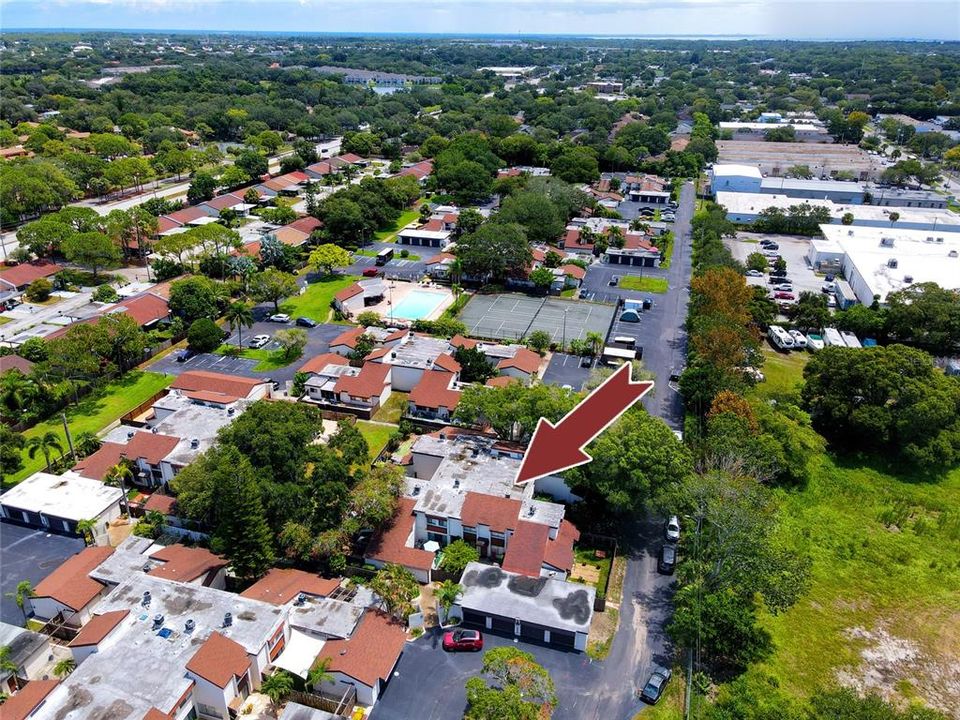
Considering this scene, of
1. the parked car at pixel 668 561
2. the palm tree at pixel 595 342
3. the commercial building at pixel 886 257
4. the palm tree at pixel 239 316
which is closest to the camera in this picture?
the parked car at pixel 668 561

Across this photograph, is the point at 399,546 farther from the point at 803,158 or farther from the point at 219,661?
the point at 803,158

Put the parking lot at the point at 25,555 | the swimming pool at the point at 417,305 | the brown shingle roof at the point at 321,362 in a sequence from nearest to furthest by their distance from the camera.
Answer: the parking lot at the point at 25,555 → the brown shingle roof at the point at 321,362 → the swimming pool at the point at 417,305

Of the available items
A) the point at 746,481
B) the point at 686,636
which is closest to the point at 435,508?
the point at 686,636

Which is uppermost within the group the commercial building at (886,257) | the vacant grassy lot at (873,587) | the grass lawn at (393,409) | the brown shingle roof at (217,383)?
the commercial building at (886,257)

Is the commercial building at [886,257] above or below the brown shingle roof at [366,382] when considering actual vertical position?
above

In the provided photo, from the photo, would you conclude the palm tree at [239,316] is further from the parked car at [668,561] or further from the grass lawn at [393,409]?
the parked car at [668,561]

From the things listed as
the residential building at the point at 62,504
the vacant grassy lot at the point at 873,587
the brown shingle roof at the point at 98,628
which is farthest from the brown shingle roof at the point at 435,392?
the brown shingle roof at the point at 98,628

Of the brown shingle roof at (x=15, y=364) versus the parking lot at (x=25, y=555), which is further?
the brown shingle roof at (x=15, y=364)
